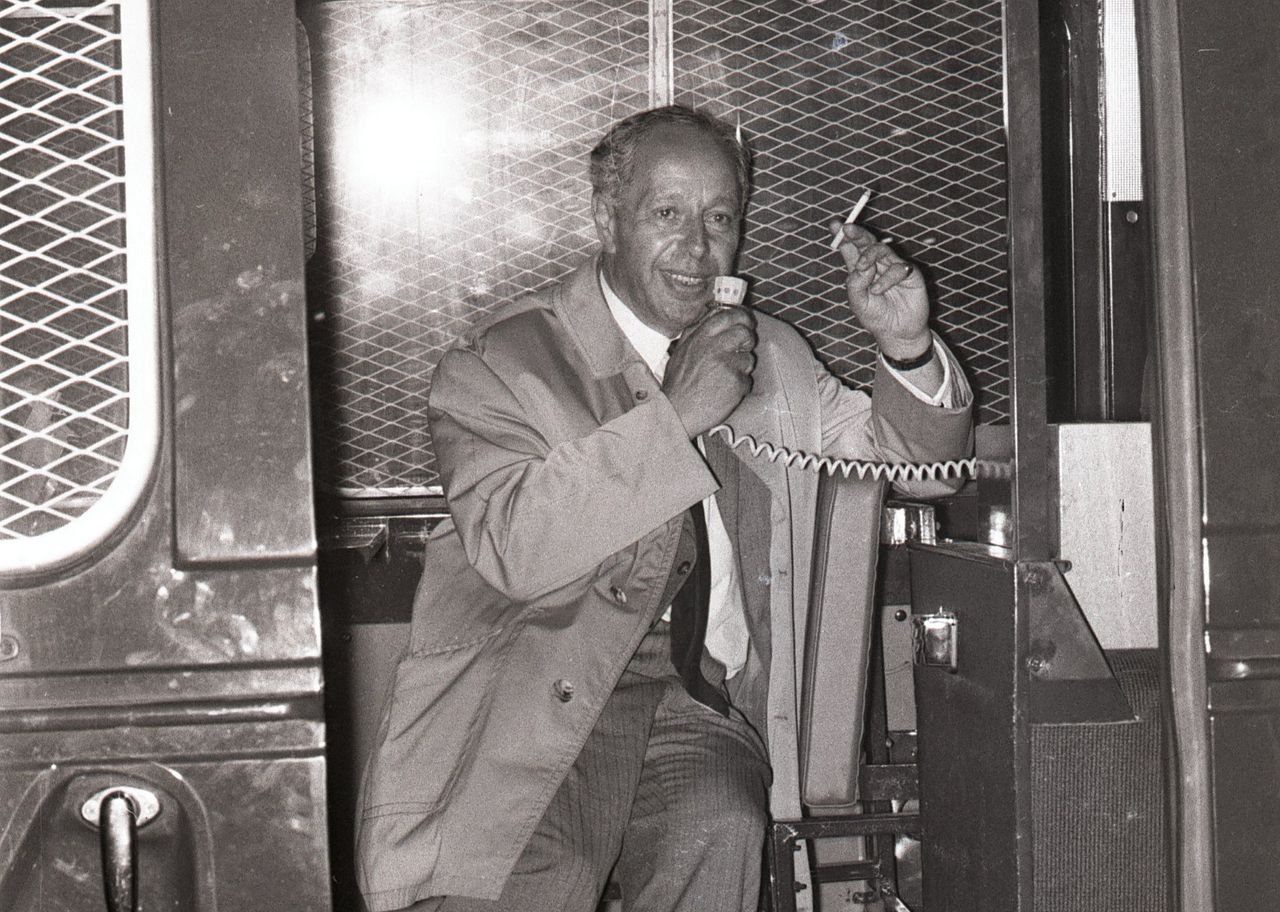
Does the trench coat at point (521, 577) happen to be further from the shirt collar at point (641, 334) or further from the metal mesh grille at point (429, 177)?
the metal mesh grille at point (429, 177)

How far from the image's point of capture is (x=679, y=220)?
240 centimetres

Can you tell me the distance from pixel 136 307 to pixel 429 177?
1752 mm

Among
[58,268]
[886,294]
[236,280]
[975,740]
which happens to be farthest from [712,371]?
[58,268]

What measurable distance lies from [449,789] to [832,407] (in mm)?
1110

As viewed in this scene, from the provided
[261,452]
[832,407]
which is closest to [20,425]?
[261,452]

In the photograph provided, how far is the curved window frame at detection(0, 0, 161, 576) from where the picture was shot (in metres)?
1.17

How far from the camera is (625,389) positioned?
2240mm

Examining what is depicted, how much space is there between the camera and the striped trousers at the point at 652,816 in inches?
77.3

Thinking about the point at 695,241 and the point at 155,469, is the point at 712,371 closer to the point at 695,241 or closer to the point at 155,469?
the point at 695,241

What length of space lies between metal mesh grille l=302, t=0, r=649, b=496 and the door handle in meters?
1.77

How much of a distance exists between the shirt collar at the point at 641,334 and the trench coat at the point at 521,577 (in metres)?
0.15

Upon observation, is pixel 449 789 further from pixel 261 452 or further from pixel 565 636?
pixel 261 452

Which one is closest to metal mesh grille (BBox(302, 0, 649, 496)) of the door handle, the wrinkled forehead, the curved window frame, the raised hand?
the wrinkled forehead

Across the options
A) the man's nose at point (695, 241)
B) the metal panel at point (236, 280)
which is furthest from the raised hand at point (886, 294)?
the metal panel at point (236, 280)
